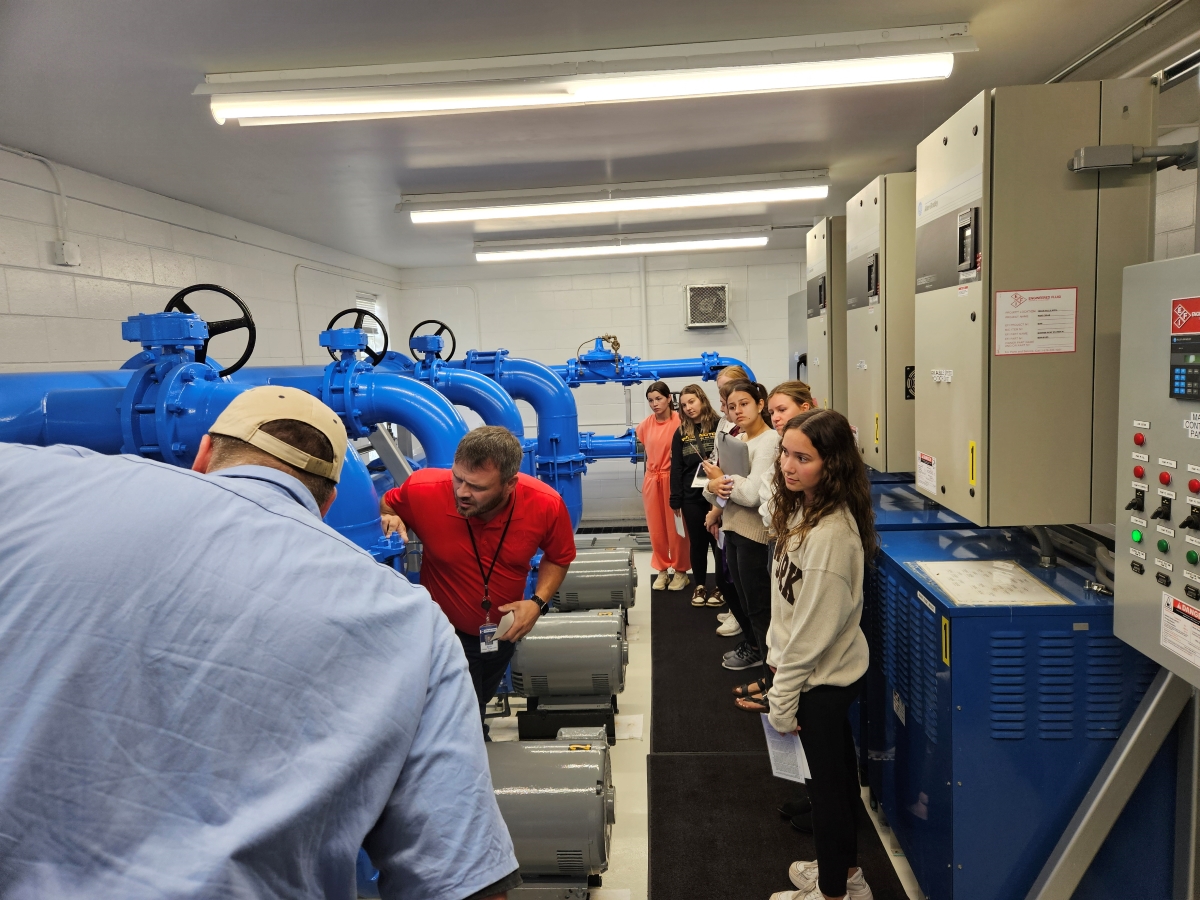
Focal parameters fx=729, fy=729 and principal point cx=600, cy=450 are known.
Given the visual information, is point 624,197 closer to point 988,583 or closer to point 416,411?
point 416,411

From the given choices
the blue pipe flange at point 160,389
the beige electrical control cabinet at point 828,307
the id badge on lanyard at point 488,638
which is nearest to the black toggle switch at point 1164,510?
the id badge on lanyard at point 488,638

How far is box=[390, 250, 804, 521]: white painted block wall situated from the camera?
8695 mm

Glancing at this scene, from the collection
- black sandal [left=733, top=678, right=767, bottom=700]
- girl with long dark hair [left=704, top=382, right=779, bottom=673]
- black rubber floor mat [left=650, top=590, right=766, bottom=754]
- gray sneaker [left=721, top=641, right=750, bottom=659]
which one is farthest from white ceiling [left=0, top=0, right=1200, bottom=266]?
black rubber floor mat [left=650, top=590, right=766, bottom=754]

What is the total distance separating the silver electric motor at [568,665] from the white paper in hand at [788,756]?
1554 millimetres

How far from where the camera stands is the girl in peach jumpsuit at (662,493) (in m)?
5.70

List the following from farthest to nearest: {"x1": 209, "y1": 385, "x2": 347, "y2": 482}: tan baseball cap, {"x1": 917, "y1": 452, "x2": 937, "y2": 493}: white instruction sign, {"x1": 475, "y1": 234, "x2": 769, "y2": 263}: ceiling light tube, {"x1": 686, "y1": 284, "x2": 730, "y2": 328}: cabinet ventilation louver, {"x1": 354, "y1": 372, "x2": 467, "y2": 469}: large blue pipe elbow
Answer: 1. {"x1": 686, "y1": 284, "x2": 730, "y2": 328}: cabinet ventilation louver
2. {"x1": 475, "y1": 234, "x2": 769, "y2": 263}: ceiling light tube
3. {"x1": 354, "y1": 372, "x2": 467, "y2": 469}: large blue pipe elbow
4. {"x1": 917, "y1": 452, "x2": 937, "y2": 493}: white instruction sign
5. {"x1": 209, "y1": 385, "x2": 347, "y2": 482}: tan baseball cap

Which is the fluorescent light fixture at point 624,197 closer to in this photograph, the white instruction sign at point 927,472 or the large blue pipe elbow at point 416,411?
the large blue pipe elbow at point 416,411

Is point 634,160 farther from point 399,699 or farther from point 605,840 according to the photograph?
point 399,699

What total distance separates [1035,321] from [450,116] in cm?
284

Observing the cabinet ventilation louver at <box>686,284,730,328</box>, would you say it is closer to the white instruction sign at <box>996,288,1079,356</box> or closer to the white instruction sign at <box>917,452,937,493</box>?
the white instruction sign at <box>917,452,937,493</box>

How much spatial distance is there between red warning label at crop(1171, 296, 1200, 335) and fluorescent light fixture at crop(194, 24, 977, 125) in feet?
5.95

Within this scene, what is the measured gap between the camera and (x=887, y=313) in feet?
10.0

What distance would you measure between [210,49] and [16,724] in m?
2.94

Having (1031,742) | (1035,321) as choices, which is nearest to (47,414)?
(1035,321)
